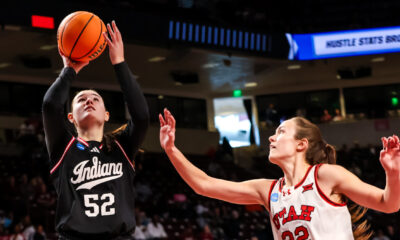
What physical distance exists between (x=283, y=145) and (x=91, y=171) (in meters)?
1.22

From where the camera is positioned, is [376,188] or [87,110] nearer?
[376,188]

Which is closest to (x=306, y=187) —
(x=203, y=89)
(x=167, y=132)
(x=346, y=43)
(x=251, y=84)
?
(x=167, y=132)

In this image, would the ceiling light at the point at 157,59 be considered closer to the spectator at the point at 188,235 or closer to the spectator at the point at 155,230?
the spectator at the point at 155,230

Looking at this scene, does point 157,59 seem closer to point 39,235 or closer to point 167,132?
point 39,235

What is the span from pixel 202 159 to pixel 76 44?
1598 cm

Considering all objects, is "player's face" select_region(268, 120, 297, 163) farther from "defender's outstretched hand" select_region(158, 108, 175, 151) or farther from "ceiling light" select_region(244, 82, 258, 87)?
"ceiling light" select_region(244, 82, 258, 87)

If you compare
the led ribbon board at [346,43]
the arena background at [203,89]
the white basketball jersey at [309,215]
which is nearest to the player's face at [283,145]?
the white basketball jersey at [309,215]

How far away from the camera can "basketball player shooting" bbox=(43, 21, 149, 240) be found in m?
3.27

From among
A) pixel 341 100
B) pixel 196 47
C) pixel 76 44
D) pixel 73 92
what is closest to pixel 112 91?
pixel 73 92

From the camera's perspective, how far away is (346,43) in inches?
642

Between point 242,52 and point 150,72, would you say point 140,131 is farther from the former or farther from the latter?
point 150,72

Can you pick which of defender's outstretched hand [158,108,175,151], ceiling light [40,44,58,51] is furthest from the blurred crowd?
defender's outstretched hand [158,108,175,151]

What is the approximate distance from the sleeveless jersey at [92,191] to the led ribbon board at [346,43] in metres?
13.2

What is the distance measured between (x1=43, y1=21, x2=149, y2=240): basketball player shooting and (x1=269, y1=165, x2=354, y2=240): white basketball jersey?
2.96ft
